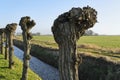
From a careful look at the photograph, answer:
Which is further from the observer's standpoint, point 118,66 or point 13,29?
point 13,29

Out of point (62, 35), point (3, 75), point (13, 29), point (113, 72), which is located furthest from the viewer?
point (13, 29)

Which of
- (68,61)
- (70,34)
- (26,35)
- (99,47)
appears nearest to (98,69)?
(26,35)

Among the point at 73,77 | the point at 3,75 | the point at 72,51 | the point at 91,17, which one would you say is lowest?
the point at 3,75

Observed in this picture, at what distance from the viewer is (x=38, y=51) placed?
60188 millimetres

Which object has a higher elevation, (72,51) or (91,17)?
(91,17)

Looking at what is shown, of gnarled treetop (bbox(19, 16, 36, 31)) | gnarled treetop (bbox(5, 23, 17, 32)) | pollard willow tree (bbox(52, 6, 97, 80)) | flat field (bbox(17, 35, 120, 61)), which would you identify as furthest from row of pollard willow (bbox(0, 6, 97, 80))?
gnarled treetop (bbox(5, 23, 17, 32))

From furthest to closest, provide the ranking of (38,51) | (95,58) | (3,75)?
(38,51), (95,58), (3,75)

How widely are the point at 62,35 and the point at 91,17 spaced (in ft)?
5.50

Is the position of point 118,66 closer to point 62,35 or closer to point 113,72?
point 113,72

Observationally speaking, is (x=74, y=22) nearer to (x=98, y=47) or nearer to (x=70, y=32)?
(x=70, y=32)

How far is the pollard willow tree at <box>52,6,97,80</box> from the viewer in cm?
1370

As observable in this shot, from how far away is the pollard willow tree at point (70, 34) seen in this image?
44.9 feet

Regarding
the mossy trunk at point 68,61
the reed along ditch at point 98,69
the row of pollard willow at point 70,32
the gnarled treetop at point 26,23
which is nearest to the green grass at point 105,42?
the reed along ditch at point 98,69

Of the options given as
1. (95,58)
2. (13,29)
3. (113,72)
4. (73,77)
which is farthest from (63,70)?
(13,29)
